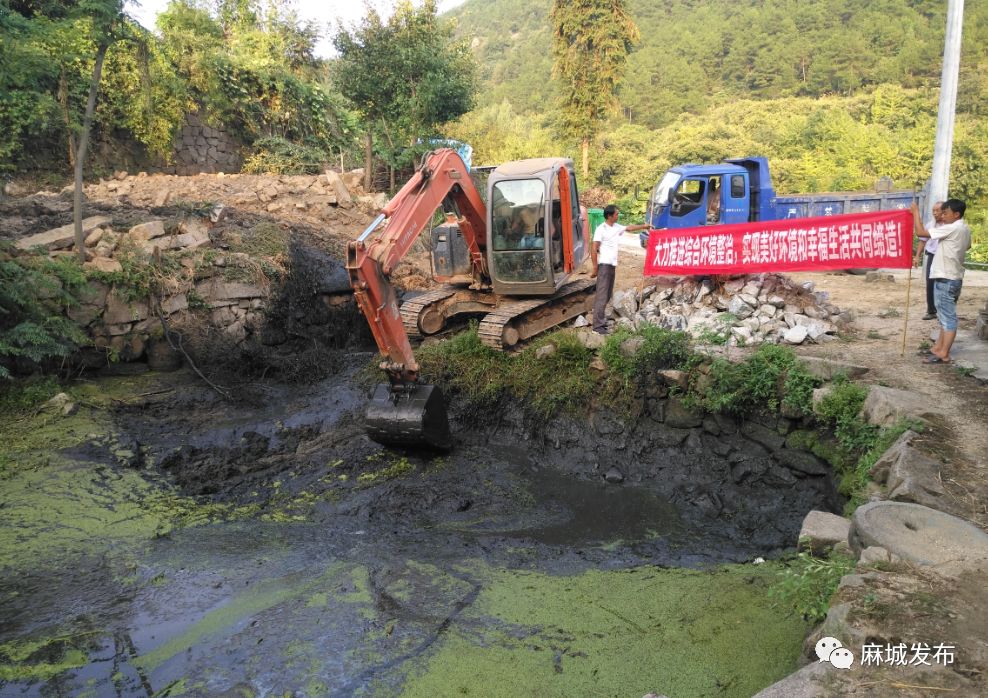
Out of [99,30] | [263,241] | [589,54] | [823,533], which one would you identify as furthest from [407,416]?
[589,54]

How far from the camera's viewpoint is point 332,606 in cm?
470

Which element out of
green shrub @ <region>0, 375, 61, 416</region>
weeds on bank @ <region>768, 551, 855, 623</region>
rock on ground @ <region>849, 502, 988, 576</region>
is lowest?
weeds on bank @ <region>768, 551, 855, 623</region>

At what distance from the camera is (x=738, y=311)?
807cm

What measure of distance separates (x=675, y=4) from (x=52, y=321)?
5638 cm

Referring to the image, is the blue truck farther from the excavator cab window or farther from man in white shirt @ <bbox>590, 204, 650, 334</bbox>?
the excavator cab window

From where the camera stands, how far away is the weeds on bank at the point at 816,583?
376 cm

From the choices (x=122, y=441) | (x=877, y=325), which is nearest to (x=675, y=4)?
(x=877, y=325)

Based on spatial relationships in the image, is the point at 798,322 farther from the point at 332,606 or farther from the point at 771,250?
the point at 332,606

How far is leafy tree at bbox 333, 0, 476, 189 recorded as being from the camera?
16.0 m

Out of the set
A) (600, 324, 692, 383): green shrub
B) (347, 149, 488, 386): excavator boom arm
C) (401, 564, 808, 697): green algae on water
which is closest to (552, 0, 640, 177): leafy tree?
(347, 149, 488, 386): excavator boom arm

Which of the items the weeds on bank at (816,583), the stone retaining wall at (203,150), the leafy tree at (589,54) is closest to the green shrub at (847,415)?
the weeds on bank at (816,583)

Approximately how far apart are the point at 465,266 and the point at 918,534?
6.52 meters

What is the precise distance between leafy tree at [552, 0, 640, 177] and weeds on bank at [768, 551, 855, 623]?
24.9 meters

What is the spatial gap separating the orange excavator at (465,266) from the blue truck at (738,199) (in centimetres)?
474
